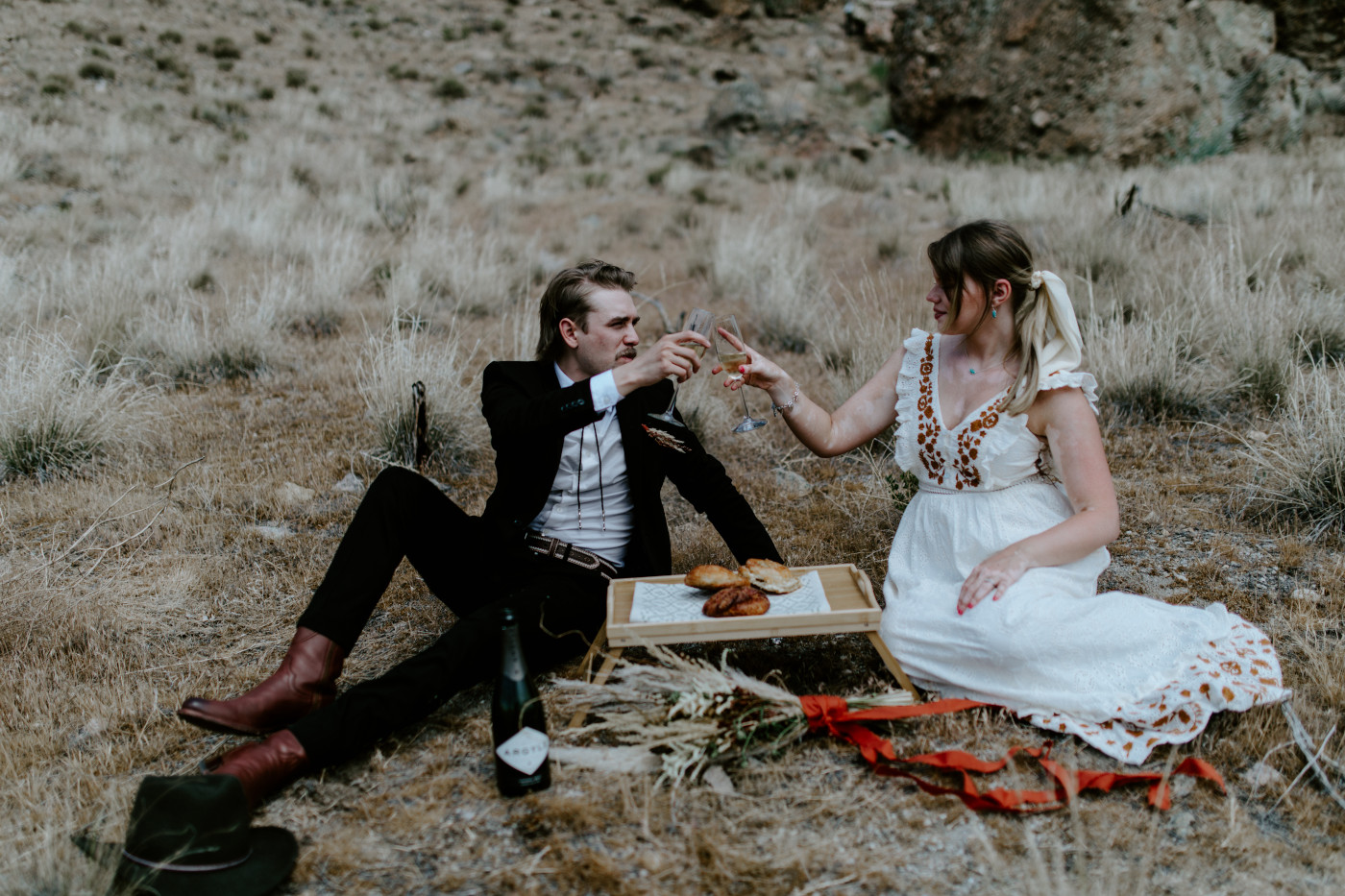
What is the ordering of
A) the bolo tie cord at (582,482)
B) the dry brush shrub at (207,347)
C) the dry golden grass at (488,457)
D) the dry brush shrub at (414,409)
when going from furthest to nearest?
the dry brush shrub at (207,347)
the dry brush shrub at (414,409)
the bolo tie cord at (582,482)
the dry golden grass at (488,457)

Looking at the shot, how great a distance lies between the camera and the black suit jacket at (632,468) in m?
3.17

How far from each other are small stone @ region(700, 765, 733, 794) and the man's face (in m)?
1.42

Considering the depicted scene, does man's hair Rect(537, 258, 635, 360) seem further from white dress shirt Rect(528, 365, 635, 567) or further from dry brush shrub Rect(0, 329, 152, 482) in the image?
dry brush shrub Rect(0, 329, 152, 482)

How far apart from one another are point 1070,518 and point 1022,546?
0.19 meters

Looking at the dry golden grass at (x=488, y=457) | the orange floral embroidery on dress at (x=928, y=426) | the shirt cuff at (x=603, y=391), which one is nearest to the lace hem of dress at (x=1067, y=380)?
the orange floral embroidery on dress at (x=928, y=426)

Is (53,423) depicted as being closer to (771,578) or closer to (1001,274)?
(771,578)

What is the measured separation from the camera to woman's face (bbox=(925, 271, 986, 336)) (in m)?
2.90

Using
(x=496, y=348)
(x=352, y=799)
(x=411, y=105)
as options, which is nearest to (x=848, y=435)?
(x=352, y=799)

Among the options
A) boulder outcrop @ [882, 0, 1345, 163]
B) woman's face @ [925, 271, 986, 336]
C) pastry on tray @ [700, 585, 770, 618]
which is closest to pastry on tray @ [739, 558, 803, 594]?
pastry on tray @ [700, 585, 770, 618]

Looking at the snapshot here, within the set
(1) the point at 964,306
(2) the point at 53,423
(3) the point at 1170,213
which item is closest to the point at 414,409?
(2) the point at 53,423

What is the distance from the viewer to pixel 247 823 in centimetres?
224

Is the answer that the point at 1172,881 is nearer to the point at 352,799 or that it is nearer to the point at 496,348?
the point at 352,799

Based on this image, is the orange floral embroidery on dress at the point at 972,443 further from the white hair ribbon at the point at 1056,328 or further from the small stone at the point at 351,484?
the small stone at the point at 351,484

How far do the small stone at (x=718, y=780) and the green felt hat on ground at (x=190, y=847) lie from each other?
1075 millimetres
